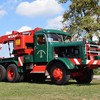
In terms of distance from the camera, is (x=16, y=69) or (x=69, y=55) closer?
(x=69, y=55)

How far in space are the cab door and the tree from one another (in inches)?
476

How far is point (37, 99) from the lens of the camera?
11453 millimetres

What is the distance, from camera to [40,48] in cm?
1836

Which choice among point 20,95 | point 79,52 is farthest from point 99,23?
point 20,95

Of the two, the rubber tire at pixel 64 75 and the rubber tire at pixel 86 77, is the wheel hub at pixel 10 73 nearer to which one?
the rubber tire at pixel 64 75

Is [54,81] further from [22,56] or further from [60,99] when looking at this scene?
[60,99]

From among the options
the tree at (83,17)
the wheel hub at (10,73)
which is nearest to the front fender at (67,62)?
the wheel hub at (10,73)

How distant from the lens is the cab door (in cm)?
1817

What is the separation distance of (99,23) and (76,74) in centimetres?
1427

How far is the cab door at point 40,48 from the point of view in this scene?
59.6ft

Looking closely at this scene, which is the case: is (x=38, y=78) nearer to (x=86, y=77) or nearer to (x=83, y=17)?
(x=86, y=77)

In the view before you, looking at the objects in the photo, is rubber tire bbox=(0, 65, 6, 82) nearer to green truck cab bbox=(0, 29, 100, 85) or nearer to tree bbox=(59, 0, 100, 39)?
green truck cab bbox=(0, 29, 100, 85)

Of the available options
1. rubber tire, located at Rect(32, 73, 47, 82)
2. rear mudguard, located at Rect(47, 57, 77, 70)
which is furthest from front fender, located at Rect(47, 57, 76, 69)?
rubber tire, located at Rect(32, 73, 47, 82)

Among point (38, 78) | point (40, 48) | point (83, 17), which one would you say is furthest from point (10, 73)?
point (83, 17)
